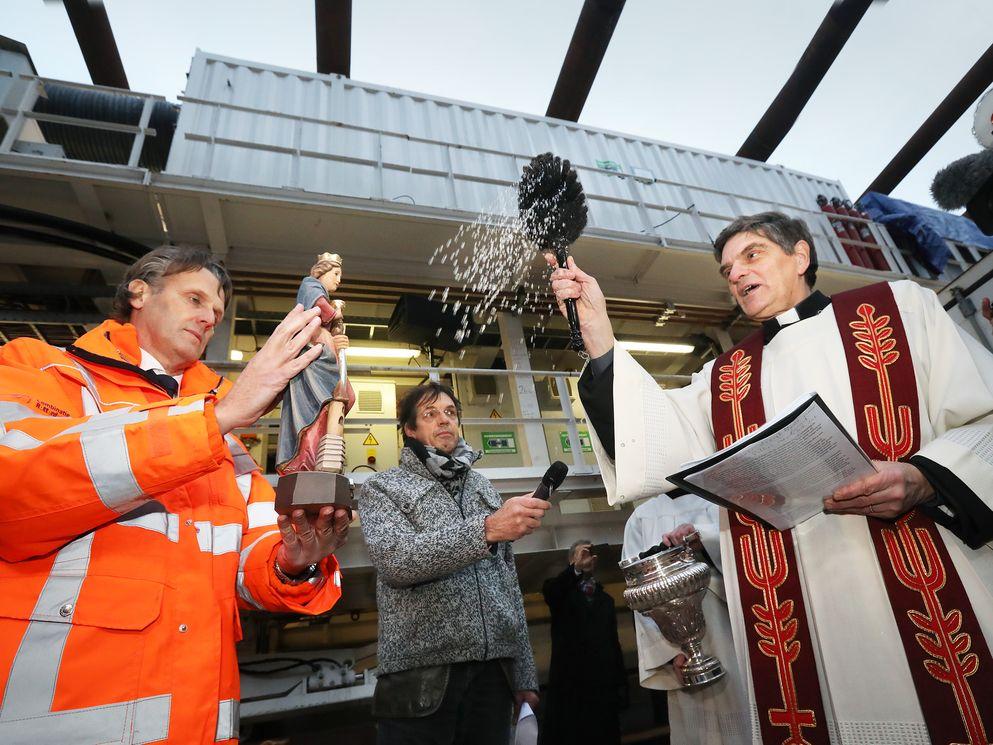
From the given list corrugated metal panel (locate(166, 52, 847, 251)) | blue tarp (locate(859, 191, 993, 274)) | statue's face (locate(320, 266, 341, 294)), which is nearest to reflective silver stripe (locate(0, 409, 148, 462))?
statue's face (locate(320, 266, 341, 294))

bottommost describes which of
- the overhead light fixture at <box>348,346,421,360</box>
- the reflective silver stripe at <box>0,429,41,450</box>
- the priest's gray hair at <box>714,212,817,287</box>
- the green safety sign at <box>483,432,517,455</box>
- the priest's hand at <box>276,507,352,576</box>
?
the priest's hand at <box>276,507,352,576</box>

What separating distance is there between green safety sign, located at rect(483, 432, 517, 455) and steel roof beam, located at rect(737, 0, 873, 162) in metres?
6.77

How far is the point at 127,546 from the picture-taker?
117 centimetres

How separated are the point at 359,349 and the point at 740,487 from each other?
286 inches

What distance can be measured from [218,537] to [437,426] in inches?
49.2

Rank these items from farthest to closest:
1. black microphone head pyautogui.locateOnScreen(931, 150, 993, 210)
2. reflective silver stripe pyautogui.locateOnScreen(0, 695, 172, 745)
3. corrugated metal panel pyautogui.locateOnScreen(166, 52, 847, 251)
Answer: corrugated metal panel pyautogui.locateOnScreen(166, 52, 847, 251), black microphone head pyautogui.locateOnScreen(931, 150, 993, 210), reflective silver stripe pyautogui.locateOnScreen(0, 695, 172, 745)

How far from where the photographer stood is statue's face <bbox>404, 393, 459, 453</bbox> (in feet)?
8.36

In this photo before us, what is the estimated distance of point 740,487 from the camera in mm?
1208

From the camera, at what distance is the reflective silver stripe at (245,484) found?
5.52 feet

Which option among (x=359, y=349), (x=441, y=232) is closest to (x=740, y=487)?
(x=441, y=232)

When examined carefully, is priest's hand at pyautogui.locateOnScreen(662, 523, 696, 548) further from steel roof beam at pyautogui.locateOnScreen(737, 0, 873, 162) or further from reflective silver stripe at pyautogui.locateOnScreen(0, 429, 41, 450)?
steel roof beam at pyautogui.locateOnScreen(737, 0, 873, 162)

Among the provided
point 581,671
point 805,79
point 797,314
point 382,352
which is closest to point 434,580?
point 797,314

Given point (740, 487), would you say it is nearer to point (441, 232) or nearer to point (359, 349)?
point (441, 232)

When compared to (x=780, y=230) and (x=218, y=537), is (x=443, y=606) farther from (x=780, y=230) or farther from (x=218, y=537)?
(x=780, y=230)
